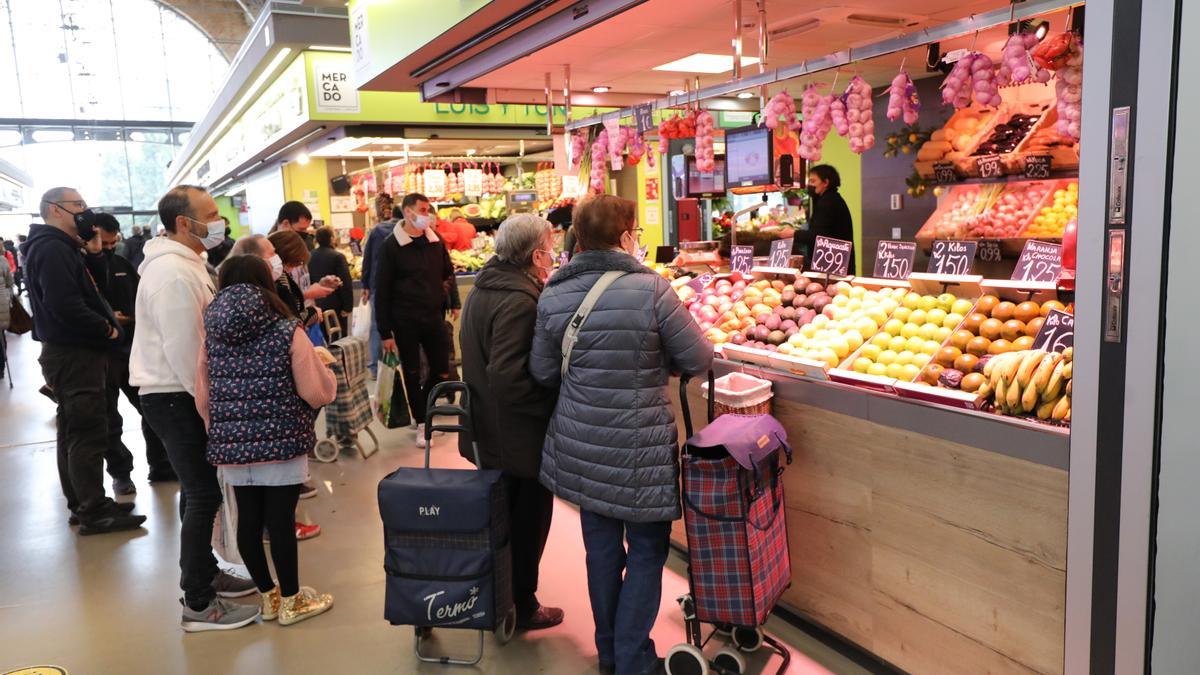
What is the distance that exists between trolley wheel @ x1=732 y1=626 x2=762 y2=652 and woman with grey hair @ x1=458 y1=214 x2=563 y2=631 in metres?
0.84

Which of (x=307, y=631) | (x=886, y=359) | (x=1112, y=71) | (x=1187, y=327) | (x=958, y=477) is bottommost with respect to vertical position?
(x=307, y=631)

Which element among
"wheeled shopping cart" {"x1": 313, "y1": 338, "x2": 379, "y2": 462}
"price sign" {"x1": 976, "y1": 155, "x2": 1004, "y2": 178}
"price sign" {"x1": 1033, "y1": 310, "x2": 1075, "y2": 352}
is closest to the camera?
"price sign" {"x1": 1033, "y1": 310, "x2": 1075, "y2": 352}

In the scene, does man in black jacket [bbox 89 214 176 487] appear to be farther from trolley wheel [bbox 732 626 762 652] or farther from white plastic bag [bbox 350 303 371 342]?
trolley wheel [bbox 732 626 762 652]

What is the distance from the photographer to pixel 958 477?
8.18 feet

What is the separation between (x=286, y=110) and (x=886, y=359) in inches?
350

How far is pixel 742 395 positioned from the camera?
3.07 m

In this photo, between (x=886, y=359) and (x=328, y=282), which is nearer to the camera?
(x=886, y=359)

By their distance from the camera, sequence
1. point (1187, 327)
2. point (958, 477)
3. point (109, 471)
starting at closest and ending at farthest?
point (1187, 327) < point (958, 477) < point (109, 471)

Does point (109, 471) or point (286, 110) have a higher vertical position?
point (286, 110)

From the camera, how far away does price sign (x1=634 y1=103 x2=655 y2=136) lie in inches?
199

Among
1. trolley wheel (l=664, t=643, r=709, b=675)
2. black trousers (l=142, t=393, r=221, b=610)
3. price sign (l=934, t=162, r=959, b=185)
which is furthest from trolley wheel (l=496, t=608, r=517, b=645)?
price sign (l=934, t=162, r=959, b=185)

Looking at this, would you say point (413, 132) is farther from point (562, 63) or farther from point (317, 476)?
point (317, 476)

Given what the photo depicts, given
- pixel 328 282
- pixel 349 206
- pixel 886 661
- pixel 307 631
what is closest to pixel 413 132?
pixel 349 206

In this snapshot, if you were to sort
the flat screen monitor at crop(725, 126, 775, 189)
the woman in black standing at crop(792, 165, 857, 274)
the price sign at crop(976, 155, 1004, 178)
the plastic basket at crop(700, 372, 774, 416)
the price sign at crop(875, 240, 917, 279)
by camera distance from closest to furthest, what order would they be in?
the plastic basket at crop(700, 372, 774, 416), the price sign at crop(875, 240, 917, 279), the flat screen monitor at crop(725, 126, 775, 189), the price sign at crop(976, 155, 1004, 178), the woman in black standing at crop(792, 165, 857, 274)
